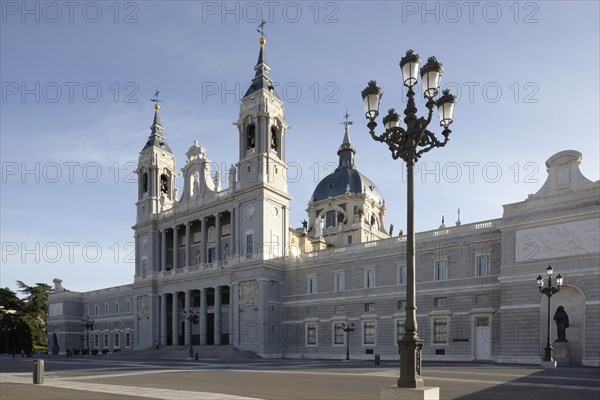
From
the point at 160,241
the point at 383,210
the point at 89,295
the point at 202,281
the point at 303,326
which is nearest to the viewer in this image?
the point at 303,326

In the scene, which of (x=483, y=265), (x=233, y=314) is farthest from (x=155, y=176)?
(x=483, y=265)

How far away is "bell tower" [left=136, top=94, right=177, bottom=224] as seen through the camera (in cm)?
7481

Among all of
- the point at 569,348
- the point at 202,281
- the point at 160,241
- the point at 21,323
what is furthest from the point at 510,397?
the point at 21,323

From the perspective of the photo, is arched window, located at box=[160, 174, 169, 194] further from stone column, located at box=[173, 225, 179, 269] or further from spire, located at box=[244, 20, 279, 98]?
spire, located at box=[244, 20, 279, 98]

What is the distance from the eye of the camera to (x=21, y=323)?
93.2 m

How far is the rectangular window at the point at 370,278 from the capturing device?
171 feet

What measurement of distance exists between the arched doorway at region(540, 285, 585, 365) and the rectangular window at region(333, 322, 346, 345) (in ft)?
66.5

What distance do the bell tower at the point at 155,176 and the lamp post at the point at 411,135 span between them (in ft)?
205

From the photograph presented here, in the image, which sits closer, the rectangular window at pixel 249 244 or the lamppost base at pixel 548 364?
the lamppost base at pixel 548 364

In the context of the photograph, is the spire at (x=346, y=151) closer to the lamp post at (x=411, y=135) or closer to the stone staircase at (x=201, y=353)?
the stone staircase at (x=201, y=353)

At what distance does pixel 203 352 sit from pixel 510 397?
45.6 metres

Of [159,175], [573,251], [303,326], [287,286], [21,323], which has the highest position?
[159,175]

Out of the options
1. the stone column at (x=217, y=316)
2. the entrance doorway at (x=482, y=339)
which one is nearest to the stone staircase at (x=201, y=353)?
the stone column at (x=217, y=316)

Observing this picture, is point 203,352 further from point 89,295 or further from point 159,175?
point 89,295
